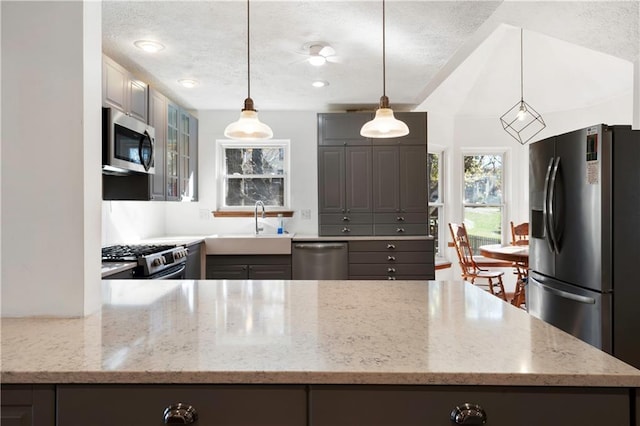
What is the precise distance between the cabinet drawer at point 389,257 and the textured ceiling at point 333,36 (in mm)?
1684

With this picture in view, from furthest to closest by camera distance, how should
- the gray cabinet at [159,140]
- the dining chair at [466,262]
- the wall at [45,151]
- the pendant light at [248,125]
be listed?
the dining chair at [466,262] → the gray cabinet at [159,140] → the pendant light at [248,125] → the wall at [45,151]

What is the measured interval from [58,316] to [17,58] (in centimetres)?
83

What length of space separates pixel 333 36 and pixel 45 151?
2.01 metres

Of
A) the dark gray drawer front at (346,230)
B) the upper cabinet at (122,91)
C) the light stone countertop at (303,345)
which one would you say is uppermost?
the upper cabinet at (122,91)

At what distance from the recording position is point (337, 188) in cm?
441

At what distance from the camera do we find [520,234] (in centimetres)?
508

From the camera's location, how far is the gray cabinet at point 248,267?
4188 mm

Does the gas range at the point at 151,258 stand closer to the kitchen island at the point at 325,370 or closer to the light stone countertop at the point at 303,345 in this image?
the light stone countertop at the point at 303,345

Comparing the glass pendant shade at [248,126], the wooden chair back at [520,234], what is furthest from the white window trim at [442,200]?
the glass pendant shade at [248,126]

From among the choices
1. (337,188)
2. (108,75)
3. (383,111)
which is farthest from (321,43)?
(337,188)

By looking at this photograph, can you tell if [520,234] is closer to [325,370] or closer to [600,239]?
[600,239]

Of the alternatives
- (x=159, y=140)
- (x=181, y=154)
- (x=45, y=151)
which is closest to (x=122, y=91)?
(x=159, y=140)

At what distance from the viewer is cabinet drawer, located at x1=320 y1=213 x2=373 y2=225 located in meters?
4.39

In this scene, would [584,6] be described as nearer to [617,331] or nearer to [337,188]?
[617,331]
